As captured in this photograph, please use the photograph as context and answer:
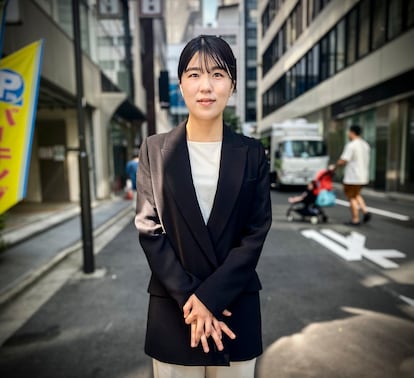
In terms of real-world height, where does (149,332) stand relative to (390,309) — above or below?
above

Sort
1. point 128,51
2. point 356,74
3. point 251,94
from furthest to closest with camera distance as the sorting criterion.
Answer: point 251,94, point 128,51, point 356,74

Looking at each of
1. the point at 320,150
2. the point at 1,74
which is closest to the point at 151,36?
the point at 1,74

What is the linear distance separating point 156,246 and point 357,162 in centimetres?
670

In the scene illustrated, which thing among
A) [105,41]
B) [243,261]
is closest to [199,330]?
[243,261]

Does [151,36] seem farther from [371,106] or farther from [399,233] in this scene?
[371,106]

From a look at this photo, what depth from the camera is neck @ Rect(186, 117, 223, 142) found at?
1404 millimetres

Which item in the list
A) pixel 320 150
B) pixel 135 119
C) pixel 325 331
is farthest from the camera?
pixel 135 119

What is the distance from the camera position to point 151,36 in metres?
7.17

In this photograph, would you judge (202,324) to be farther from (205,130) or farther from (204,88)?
(204,88)

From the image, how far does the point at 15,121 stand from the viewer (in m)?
3.38

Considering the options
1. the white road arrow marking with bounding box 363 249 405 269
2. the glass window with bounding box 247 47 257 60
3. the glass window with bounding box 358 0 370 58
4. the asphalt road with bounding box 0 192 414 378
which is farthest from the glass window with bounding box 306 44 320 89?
the glass window with bounding box 247 47 257 60

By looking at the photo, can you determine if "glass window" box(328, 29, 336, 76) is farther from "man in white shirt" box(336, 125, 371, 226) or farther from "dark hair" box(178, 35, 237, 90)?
"dark hair" box(178, 35, 237, 90)

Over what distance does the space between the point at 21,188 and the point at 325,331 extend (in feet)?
10.7

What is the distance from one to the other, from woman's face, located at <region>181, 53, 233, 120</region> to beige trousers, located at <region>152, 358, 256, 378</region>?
3.44 feet
